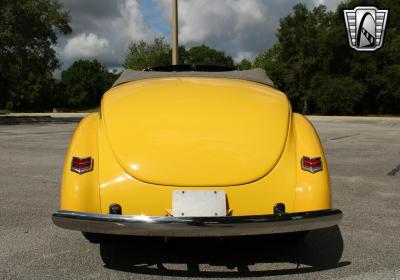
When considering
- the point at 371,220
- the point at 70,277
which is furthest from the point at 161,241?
the point at 371,220

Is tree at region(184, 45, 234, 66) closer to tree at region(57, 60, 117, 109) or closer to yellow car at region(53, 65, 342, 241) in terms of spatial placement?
tree at region(57, 60, 117, 109)

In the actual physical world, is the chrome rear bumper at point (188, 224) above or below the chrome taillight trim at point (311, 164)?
below

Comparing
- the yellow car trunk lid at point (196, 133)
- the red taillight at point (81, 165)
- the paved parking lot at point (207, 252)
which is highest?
the yellow car trunk lid at point (196, 133)

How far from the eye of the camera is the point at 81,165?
3.15m

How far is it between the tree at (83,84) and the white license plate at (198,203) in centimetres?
7627

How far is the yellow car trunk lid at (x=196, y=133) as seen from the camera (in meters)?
3.03

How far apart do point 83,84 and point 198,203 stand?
3160 inches

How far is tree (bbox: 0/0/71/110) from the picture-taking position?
23109mm

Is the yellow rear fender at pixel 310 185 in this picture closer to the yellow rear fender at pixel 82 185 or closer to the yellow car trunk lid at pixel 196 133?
the yellow car trunk lid at pixel 196 133

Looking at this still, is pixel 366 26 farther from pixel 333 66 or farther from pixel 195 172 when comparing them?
pixel 195 172

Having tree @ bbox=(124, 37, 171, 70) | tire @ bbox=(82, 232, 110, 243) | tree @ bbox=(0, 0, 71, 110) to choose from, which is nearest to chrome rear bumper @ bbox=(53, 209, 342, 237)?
tire @ bbox=(82, 232, 110, 243)

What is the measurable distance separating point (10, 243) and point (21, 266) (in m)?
0.59

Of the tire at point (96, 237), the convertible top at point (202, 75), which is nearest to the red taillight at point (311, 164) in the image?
the convertible top at point (202, 75)

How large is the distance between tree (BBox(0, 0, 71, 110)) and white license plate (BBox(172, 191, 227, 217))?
73.2 feet
